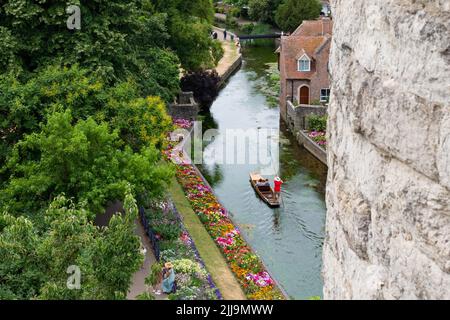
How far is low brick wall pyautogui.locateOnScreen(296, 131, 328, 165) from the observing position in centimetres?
3634

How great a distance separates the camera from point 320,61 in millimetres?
43469

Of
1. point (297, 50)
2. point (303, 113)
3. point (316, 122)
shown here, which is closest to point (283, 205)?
point (316, 122)

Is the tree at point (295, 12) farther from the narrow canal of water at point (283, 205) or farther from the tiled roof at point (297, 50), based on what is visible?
the tiled roof at point (297, 50)

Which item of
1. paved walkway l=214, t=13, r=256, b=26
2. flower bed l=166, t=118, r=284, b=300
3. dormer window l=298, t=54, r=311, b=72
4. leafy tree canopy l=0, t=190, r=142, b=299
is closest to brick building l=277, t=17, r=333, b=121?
dormer window l=298, t=54, r=311, b=72

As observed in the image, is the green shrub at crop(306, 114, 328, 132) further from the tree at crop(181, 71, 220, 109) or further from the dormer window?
the tree at crop(181, 71, 220, 109)

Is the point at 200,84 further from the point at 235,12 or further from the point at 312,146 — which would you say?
the point at 235,12

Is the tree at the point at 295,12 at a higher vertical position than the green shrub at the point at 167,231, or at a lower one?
higher

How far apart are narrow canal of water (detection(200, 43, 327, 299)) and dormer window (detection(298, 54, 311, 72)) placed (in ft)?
12.7

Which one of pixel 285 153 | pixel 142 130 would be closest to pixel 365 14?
pixel 142 130

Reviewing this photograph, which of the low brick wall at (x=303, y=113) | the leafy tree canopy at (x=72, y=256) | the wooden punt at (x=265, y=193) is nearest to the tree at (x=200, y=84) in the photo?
the low brick wall at (x=303, y=113)

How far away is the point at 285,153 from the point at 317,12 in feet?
115

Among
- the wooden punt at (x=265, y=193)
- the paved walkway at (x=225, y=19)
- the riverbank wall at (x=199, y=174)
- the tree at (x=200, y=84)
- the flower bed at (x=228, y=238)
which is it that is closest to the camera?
the flower bed at (x=228, y=238)

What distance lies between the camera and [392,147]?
3.95m

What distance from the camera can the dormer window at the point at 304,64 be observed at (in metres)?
44.0
